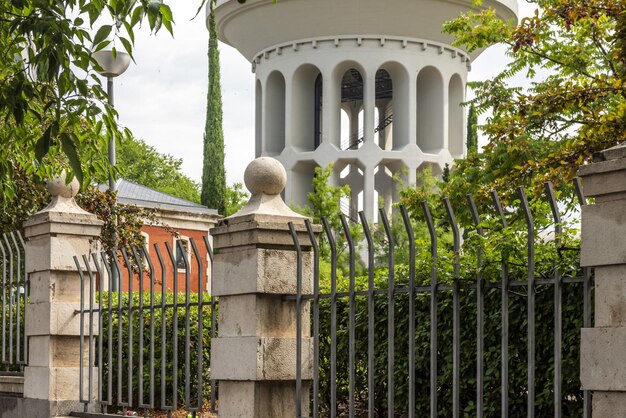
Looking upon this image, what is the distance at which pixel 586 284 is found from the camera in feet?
20.6

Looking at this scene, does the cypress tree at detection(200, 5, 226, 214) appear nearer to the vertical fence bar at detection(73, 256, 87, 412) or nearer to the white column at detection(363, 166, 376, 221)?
the white column at detection(363, 166, 376, 221)

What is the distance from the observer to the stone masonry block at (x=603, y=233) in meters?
5.97

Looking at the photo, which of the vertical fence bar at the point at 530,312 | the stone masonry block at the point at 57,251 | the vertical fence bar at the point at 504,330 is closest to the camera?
the vertical fence bar at the point at 530,312

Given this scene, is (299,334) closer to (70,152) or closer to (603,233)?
(70,152)

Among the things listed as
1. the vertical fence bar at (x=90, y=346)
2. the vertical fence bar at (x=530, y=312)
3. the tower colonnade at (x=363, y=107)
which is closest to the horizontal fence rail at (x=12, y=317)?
the vertical fence bar at (x=90, y=346)

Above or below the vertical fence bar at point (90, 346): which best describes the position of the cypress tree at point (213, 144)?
above

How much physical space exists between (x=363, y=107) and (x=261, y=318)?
45771 mm

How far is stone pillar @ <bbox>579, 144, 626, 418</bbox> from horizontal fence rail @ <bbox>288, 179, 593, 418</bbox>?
0.16 metres

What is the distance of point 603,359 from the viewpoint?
5.97m

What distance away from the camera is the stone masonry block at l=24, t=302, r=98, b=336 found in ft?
36.4

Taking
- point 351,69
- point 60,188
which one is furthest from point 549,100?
point 351,69

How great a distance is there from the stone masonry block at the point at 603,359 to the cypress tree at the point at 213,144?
143 ft

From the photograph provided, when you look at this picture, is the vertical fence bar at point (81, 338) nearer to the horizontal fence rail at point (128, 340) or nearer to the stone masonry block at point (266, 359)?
the horizontal fence rail at point (128, 340)

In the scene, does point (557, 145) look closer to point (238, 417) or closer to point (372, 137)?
point (238, 417)
